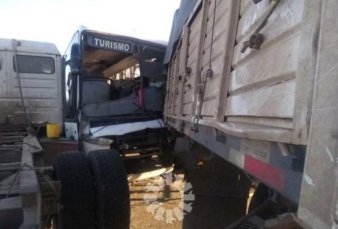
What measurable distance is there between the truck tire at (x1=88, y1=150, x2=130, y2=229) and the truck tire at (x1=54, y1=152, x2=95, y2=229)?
8cm

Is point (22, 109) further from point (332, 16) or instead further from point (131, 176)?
point (332, 16)

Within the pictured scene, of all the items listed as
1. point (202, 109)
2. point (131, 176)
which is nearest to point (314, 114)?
point (202, 109)

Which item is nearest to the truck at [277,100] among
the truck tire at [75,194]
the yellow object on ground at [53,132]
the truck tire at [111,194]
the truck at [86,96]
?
the truck tire at [111,194]

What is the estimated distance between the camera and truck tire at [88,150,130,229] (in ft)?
11.3

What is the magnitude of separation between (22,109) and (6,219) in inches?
226

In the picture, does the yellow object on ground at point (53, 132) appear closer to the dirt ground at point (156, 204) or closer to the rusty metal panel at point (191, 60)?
the dirt ground at point (156, 204)

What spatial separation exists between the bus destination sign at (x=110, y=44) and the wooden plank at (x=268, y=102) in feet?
15.2

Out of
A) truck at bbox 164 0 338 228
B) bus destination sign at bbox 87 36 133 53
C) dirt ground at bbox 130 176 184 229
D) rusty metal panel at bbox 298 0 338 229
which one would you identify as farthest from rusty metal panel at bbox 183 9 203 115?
dirt ground at bbox 130 176 184 229

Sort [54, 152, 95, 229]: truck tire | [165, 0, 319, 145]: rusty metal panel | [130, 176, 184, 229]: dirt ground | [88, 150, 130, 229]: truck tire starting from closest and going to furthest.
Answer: [165, 0, 319, 145]: rusty metal panel → [54, 152, 95, 229]: truck tire → [88, 150, 130, 229]: truck tire → [130, 176, 184, 229]: dirt ground

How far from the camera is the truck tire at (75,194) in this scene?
10.8 ft

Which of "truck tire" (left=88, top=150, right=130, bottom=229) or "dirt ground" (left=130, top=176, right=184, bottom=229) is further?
"dirt ground" (left=130, top=176, right=184, bottom=229)

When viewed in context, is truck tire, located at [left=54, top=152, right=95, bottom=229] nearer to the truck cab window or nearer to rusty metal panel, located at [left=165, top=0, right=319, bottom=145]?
rusty metal panel, located at [left=165, top=0, right=319, bottom=145]

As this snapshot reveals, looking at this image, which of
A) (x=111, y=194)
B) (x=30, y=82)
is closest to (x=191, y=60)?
(x=111, y=194)

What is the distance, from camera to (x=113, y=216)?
3473 millimetres
